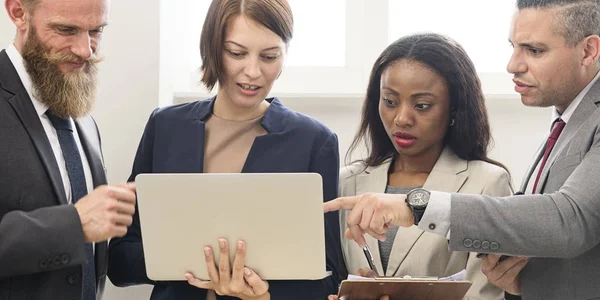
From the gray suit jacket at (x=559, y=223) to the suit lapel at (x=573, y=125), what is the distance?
7cm

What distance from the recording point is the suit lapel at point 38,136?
2.48m

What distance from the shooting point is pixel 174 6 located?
3.77 meters

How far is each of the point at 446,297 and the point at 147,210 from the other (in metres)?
0.90

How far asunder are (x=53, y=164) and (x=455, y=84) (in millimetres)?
1433

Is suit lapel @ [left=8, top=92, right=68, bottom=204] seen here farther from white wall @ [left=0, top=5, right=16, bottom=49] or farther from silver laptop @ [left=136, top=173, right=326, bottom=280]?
white wall @ [left=0, top=5, right=16, bottom=49]

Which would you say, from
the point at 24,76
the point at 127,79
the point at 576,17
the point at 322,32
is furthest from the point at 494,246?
the point at 322,32

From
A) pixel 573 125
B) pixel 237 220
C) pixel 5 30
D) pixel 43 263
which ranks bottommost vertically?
pixel 43 263

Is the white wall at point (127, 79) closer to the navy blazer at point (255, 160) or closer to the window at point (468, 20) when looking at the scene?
the navy blazer at point (255, 160)

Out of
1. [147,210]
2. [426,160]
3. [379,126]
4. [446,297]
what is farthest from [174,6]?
[446,297]

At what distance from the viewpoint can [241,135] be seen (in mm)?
2836

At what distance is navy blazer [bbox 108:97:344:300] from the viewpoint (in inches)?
109

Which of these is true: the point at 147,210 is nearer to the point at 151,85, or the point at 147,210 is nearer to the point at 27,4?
the point at 27,4

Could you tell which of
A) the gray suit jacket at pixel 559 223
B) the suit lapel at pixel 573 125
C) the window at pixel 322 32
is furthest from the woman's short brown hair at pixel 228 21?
the window at pixel 322 32

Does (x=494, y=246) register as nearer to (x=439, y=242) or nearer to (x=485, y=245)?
(x=485, y=245)
